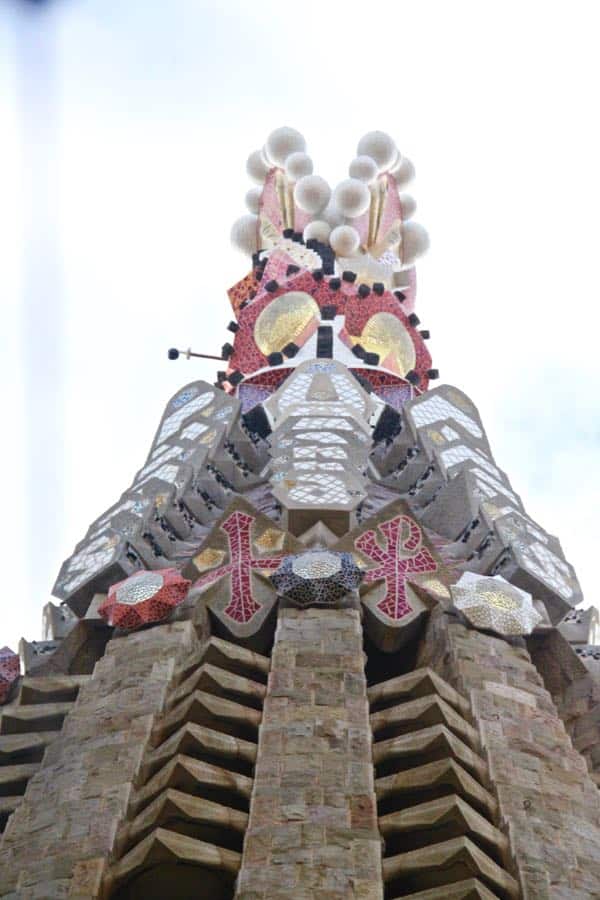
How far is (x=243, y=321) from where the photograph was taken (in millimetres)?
42000

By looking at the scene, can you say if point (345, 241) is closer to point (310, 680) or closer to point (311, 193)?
point (311, 193)

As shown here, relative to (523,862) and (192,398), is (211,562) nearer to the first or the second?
(523,862)

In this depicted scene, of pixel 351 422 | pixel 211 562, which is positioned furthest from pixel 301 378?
pixel 211 562

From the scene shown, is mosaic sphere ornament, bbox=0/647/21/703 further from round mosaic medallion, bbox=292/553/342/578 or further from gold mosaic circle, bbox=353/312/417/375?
gold mosaic circle, bbox=353/312/417/375

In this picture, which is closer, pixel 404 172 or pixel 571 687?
pixel 571 687

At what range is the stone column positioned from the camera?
15344mm

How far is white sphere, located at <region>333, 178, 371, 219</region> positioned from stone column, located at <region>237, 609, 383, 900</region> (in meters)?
23.7

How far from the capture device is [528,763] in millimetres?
19016

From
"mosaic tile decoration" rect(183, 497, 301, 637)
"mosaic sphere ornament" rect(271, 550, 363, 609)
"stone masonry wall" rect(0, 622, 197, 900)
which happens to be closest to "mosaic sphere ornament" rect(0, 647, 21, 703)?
"stone masonry wall" rect(0, 622, 197, 900)

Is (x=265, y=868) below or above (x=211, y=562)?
below

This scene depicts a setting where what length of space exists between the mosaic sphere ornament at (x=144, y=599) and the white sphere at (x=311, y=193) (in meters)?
22.5

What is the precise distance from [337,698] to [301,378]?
14565 mm

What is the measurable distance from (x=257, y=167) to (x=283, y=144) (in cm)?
123

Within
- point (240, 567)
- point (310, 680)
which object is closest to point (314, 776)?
point (310, 680)
